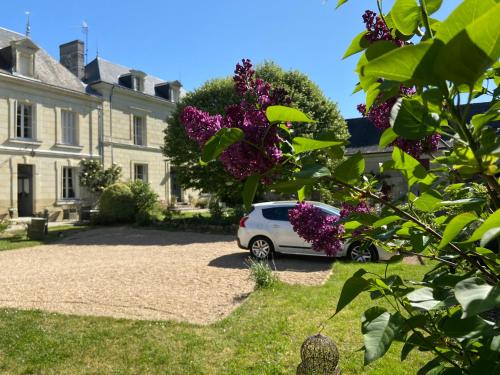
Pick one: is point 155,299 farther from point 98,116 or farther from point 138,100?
point 138,100

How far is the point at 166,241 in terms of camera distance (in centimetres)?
1415

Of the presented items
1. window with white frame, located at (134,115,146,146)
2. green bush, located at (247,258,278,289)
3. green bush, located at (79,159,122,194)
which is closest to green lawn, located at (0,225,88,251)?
green bush, located at (79,159,122,194)

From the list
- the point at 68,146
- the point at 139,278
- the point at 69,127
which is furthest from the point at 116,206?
the point at 139,278

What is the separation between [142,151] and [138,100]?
3.43 m

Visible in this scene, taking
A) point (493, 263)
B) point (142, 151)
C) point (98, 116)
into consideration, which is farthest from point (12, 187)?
point (493, 263)

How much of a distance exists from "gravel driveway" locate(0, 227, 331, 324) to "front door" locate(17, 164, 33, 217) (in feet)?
30.6

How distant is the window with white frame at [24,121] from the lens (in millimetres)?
21062

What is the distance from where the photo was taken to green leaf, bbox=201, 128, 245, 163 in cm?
89

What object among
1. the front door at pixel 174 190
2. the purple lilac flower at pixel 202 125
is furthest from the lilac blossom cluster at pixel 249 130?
the front door at pixel 174 190

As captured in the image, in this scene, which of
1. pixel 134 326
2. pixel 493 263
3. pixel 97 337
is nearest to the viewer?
pixel 493 263

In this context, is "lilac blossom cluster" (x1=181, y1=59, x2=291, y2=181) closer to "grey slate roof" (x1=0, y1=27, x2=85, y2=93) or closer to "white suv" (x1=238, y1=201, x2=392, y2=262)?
"white suv" (x1=238, y1=201, x2=392, y2=262)

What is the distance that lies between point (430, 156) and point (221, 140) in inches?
27.2

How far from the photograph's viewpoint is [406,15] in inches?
35.6

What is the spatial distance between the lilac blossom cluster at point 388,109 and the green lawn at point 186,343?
3.12 metres
